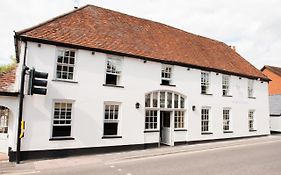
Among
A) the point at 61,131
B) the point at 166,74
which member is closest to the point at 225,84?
the point at 166,74

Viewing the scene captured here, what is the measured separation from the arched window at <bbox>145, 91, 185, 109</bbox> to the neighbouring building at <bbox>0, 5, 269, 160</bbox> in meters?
0.07

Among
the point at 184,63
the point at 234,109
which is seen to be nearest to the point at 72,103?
the point at 184,63

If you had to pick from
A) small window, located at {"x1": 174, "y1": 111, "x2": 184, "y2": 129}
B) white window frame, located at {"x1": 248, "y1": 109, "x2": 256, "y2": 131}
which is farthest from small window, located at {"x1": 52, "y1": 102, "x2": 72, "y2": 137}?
white window frame, located at {"x1": 248, "y1": 109, "x2": 256, "y2": 131}

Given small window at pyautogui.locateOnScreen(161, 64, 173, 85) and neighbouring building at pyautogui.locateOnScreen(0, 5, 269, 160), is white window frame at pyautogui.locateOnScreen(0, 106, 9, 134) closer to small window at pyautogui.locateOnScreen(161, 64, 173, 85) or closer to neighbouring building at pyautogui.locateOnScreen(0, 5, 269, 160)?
neighbouring building at pyautogui.locateOnScreen(0, 5, 269, 160)

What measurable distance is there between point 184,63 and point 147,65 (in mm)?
3197

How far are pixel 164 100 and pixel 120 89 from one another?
350cm

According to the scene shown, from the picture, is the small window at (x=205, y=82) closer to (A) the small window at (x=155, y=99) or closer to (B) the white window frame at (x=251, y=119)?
(A) the small window at (x=155, y=99)

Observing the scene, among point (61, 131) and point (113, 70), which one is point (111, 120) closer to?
point (61, 131)

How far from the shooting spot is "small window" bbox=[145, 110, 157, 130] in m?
14.8

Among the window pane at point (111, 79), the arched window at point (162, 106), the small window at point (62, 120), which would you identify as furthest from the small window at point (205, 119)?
the small window at point (62, 120)

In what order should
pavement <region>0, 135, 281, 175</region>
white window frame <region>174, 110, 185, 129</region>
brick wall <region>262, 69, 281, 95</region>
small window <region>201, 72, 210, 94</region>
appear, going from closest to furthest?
1. pavement <region>0, 135, 281, 175</region>
2. white window frame <region>174, 110, 185, 129</region>
3. small window <region>201, 72, 210, 94</region>
4. brick wall <region>262, 69, 281, 95</region>

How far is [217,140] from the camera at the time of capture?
59.0ft

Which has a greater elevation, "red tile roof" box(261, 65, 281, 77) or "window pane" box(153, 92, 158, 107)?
"red tile roof" box(261, 65, 281, 77)

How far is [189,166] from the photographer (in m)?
9.73
